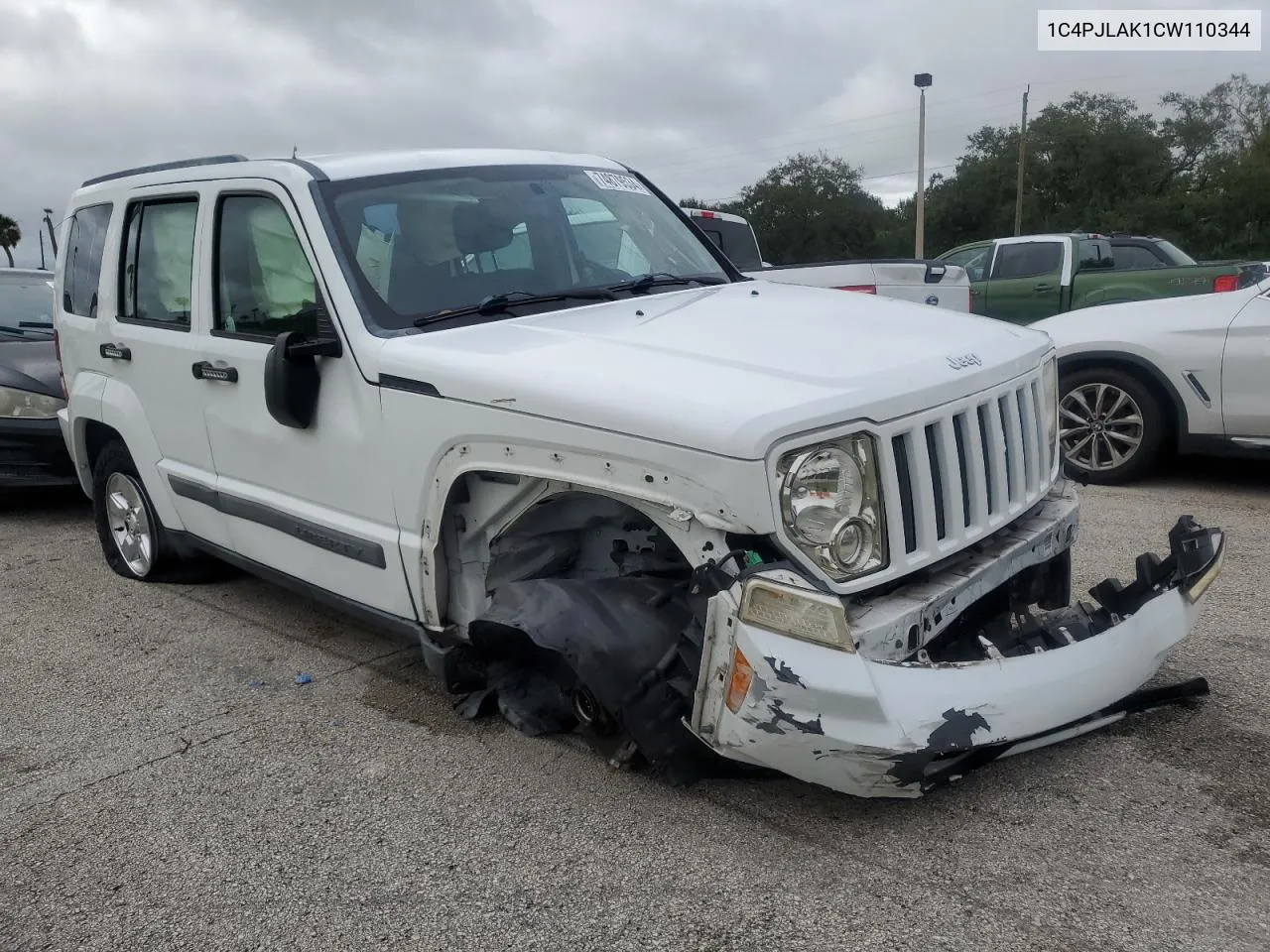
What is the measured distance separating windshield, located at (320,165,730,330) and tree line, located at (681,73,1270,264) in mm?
39059

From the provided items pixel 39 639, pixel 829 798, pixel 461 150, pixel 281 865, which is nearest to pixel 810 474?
pixel 829 798

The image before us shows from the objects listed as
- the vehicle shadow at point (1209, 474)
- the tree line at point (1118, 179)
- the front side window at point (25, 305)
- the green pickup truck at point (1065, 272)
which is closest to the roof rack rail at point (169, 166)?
the front side window at point (25, 305)

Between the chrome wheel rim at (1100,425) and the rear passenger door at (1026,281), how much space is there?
513 cm

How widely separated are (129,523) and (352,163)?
8.07 feet

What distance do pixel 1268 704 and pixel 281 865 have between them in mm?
2936

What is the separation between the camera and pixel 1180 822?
9.13 ft

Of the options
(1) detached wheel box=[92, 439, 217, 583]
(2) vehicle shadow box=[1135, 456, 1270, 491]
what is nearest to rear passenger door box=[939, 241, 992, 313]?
(2) vehicle shadow box=[1135, 456, 1270, 491]

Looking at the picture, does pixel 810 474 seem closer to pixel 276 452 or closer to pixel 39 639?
pixel 276 452

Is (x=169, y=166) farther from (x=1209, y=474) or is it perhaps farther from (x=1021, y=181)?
(x=1021, y=181)

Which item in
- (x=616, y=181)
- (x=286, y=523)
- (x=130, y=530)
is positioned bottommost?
(x=130, y=530)

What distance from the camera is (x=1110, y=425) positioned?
651 centimetres

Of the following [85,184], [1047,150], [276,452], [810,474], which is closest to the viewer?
[810,474]

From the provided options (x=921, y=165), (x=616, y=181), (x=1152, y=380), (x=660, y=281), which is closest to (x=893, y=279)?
(x=1152, y=380)

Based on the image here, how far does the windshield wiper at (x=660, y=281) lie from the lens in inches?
151
